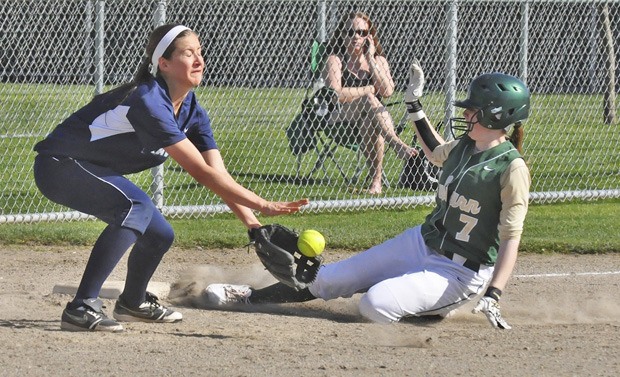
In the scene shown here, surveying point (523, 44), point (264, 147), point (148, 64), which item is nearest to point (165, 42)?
point (148, 64)

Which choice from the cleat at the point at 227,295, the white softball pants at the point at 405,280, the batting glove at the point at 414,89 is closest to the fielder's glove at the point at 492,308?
the white softball pants at the point at 405,280

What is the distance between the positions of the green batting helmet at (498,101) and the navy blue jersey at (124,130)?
147cm

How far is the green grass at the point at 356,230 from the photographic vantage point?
7.91 m

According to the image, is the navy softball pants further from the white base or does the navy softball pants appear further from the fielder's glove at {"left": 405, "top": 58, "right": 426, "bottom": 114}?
the fielder's glove at {"left": 405, "top": 58, "right": 426, "bottom": 114}

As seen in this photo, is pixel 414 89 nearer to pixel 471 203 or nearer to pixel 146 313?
pixel 471 203

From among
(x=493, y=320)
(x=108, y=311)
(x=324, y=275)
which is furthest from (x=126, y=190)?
(x=493, y=320)

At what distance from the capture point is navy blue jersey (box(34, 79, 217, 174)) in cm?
484

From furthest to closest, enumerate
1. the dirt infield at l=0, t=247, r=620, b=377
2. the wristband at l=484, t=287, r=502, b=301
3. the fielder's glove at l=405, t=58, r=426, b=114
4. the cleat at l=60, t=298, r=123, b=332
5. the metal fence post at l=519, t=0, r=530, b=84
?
the metal fence post at l=519, t=0, r=530, b=84 < the fielder's glove at l=405, t=58, r=426, b=114 < the cleat at l=60, t=298, r=123, b=332 < the wristband at l=484, t=287, r=502, b=301 < the dirt infield at l=0, t=247, r=620, b=377

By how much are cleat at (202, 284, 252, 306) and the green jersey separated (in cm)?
110

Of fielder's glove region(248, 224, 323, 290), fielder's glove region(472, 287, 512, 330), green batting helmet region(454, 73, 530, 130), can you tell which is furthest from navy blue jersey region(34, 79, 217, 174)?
fielder's glove region(472, 287, 512, 330)

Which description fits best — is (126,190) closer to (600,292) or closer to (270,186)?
(600,292)

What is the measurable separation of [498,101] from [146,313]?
2081 millimetres

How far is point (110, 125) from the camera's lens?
500 cm

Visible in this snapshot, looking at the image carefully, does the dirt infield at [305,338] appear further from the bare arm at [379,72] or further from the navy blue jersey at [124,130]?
the bare arm at [379,72]
